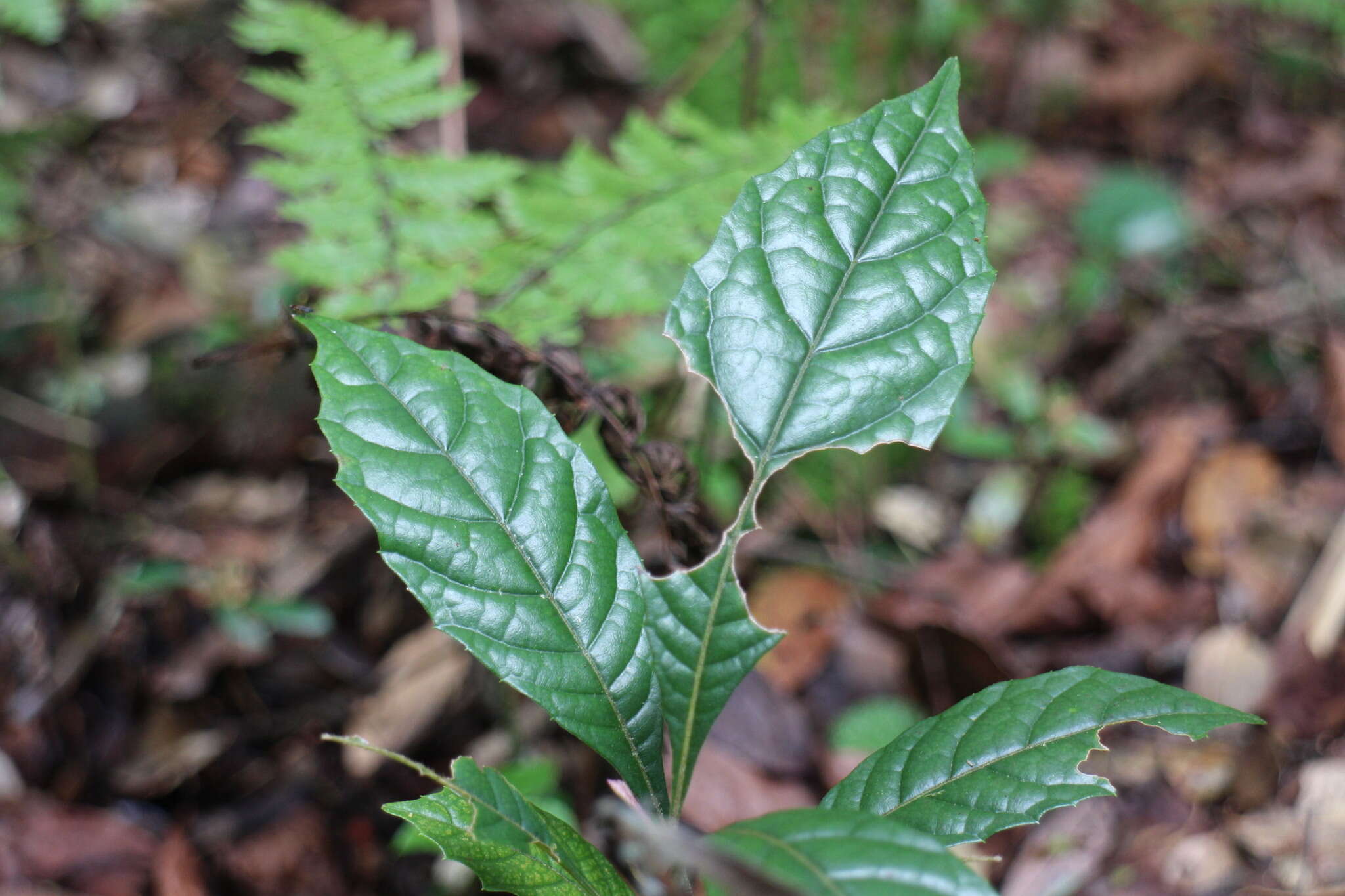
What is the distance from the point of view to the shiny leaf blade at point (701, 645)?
2.97 ft

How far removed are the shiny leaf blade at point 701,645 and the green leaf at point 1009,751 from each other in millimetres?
149

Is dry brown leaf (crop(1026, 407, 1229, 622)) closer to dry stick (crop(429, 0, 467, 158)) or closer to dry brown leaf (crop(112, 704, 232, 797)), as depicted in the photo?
dry stick (crop(429, 0, 467, 158))

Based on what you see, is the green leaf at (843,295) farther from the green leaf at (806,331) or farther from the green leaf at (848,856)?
the green leaf at (848,856)

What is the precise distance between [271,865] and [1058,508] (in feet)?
7.19

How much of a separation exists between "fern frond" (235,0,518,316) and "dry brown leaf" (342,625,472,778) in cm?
87

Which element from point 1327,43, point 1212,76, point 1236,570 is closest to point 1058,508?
point 1236,570

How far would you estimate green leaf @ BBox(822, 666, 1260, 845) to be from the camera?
0.81 meters

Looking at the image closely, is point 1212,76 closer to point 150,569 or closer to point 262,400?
point 262,400

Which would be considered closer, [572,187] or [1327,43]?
[572,187]

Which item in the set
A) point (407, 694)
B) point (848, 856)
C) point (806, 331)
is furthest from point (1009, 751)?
point (407, 694)

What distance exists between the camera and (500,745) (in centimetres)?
204

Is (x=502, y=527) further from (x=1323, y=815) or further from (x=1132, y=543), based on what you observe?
(x=1132, y=543)

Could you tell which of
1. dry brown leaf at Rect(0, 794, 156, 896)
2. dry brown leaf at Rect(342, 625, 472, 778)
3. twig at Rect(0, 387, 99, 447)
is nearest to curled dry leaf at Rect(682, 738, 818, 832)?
dry brown leaf at Rect(342, 625, 472, 778)

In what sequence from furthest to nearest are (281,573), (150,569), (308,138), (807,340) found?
(281,573) < (150,569) < (308,138) < (807,340)
